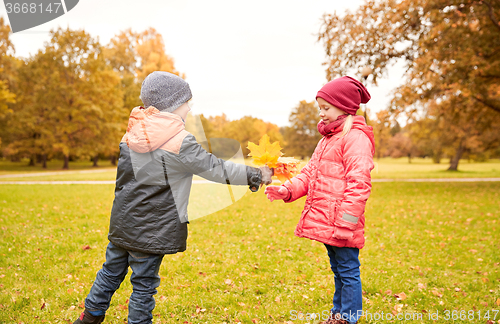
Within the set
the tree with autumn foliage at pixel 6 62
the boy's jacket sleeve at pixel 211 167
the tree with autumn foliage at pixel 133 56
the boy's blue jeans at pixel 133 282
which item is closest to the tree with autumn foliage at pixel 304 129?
the tree with autumn foliage at pixel 133 56

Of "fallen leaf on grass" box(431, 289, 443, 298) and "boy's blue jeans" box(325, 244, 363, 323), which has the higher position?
"boy's blue jeans" box(325, 244, 363, 323)

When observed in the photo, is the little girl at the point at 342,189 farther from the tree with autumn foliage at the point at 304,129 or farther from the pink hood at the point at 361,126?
the tree with autumn foliage at the point at 304,129

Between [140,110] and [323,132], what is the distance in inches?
60.5

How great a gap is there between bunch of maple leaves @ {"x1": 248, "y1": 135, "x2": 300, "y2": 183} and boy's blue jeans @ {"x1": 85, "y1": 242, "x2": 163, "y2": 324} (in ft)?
3.63

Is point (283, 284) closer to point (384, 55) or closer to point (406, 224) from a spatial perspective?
point (406, 224)

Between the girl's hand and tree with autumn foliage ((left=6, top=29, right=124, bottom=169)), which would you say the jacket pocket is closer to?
the girl's hand

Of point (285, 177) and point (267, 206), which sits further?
point (267, 206)

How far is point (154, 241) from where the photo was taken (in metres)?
2.41

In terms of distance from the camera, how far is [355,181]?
254 centimetres

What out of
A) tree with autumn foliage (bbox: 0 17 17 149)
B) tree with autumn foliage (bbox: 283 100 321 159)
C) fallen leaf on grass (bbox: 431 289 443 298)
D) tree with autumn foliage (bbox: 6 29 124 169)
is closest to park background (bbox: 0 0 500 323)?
fallen leaf on grass (bbox: 431 289 443 298)

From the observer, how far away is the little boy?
2406mm

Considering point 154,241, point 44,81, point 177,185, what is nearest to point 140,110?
point 177,185

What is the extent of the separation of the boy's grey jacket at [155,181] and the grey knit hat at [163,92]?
0.31ft

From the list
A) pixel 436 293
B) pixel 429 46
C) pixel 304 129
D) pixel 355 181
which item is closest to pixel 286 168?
pixel 355 181
